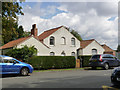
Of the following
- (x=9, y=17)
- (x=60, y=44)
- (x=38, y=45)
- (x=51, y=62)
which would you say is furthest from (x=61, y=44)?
(x=9, y=17)

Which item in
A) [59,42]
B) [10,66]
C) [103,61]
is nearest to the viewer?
[10,66]

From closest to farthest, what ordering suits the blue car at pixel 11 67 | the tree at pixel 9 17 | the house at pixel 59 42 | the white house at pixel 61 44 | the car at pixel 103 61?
the blue car at pixel 11 67 → the tree at pixel 9 17 → the car at pixel 103 61 → the white house at pixel 61 44 → the house at pixel 59 42

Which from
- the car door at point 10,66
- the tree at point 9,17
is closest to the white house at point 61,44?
the tree at point 9,17

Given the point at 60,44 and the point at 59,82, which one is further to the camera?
the point at 60,44

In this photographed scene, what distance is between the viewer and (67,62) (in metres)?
23.1

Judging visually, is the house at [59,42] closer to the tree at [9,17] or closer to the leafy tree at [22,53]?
the leafy tree at [22,53]

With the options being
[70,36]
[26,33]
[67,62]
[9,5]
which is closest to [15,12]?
[9,5]

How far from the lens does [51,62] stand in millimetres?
21766

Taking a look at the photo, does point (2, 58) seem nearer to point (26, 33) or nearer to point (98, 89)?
point (98, 89)

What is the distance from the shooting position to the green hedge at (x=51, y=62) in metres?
20.3

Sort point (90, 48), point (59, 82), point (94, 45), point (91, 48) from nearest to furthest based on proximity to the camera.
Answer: point (59, 82) → point (90, 48) → point (91, 48) → point (94, 45)

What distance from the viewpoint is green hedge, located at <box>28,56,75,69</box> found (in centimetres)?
2030

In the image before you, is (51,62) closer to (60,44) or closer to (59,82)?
(59,82)

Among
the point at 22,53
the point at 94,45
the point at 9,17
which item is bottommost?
the point at 22,53
